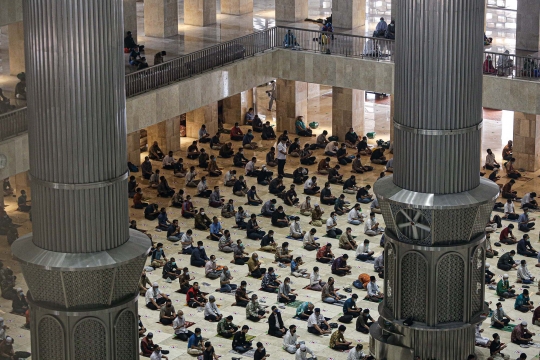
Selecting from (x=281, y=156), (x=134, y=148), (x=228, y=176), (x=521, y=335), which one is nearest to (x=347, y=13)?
(x=281, y=156)

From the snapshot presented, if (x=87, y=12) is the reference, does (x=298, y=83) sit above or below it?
below

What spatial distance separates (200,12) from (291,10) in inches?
136

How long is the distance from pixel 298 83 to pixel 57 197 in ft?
97.0

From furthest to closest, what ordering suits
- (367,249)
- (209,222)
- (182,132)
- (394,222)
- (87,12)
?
(182,132)
(209,222)
(367,249)
(394,222)
(87,12)

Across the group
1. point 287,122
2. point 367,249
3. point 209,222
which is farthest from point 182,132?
point 367,249

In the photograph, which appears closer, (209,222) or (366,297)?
(366,297)

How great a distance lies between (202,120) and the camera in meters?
44.1

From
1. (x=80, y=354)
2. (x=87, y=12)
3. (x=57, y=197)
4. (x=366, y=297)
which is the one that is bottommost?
(x=366, y=297)

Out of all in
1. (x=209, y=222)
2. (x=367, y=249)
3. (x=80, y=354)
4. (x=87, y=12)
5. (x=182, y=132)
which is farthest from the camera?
(x=182, y=132)

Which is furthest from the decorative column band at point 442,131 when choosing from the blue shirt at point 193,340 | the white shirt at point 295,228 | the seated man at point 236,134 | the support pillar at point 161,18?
the support pillar at point 161,18

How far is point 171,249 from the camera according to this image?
33.1 meters

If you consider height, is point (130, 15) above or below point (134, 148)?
above

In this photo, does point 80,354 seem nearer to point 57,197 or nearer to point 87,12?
point 57,197

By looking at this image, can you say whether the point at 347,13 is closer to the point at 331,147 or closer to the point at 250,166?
the point at 331,147
